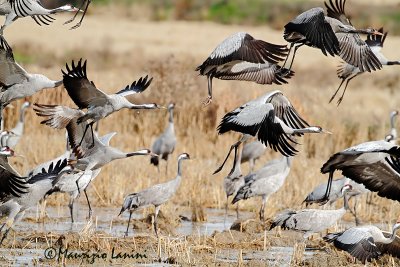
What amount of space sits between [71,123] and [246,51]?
6.08 ft

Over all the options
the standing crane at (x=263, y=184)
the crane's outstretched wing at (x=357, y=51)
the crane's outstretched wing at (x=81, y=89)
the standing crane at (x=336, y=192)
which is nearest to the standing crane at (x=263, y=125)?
the crane's outstretched wing at (x=357, y=51)

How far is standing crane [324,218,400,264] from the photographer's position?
913cm

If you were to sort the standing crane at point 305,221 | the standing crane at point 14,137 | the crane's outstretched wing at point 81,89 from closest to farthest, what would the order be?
1. the crane's outstretched wing at point 81,89
2. the standing crane at point 305,221
3. the standing crane at point 14,137

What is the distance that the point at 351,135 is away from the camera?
16.2 meters

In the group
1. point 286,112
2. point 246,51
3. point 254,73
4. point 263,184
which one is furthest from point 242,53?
point 263,184

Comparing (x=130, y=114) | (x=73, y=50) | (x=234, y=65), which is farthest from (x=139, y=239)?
(x=73, y=50)

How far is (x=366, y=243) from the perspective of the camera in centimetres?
917

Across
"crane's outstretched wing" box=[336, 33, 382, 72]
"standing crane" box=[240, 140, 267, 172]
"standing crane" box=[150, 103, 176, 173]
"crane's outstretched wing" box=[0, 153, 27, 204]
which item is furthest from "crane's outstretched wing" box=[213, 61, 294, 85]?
"standing crane" box=[150, 103, 176, 173]

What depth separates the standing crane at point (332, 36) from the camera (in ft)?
29.6

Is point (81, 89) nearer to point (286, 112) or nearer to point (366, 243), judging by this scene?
point (286, 112)

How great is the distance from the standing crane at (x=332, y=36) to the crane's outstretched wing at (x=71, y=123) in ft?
6.80

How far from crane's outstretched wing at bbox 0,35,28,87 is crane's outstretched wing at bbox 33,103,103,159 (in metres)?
0.36

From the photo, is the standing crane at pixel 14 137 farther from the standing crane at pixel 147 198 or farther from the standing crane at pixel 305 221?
the standing crane at pixel 305 221

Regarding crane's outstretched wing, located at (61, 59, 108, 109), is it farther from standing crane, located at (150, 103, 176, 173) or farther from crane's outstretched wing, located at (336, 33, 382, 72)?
standing crane, located at (150, 103, 176, 173)
